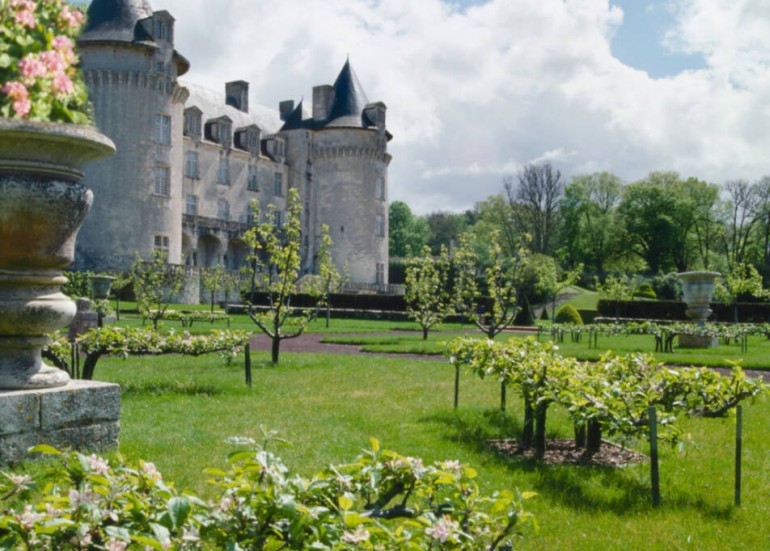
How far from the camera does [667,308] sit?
39844 millimetres

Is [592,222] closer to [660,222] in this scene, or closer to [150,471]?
[660,222]

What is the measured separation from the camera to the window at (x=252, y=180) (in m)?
52.6

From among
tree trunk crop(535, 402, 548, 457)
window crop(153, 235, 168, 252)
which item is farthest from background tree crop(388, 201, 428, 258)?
tree trunk crop(535, 402, 548, 457)

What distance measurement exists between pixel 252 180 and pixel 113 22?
17.1 meters

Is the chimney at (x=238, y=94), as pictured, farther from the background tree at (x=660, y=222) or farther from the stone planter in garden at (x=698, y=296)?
the stone planter in garden at (x=698, y=296)

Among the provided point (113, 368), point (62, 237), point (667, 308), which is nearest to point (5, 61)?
point (62, 237)

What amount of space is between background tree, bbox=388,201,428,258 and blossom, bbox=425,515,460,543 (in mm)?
85669

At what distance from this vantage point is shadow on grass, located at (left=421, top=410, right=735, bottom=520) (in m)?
5.05

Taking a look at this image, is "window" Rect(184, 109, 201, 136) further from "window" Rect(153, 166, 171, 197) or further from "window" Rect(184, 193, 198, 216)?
"window" Rect(153, 166, 171, 197)

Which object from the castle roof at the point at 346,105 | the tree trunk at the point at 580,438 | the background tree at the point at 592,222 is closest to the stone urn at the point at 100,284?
the tree trunk at the point at 580,438

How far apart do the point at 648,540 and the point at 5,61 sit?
5.11 metres

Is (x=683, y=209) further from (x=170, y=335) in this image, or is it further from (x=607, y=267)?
(x=170, y=335)

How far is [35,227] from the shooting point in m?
4.70

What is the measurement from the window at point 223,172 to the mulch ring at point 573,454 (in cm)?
4589
